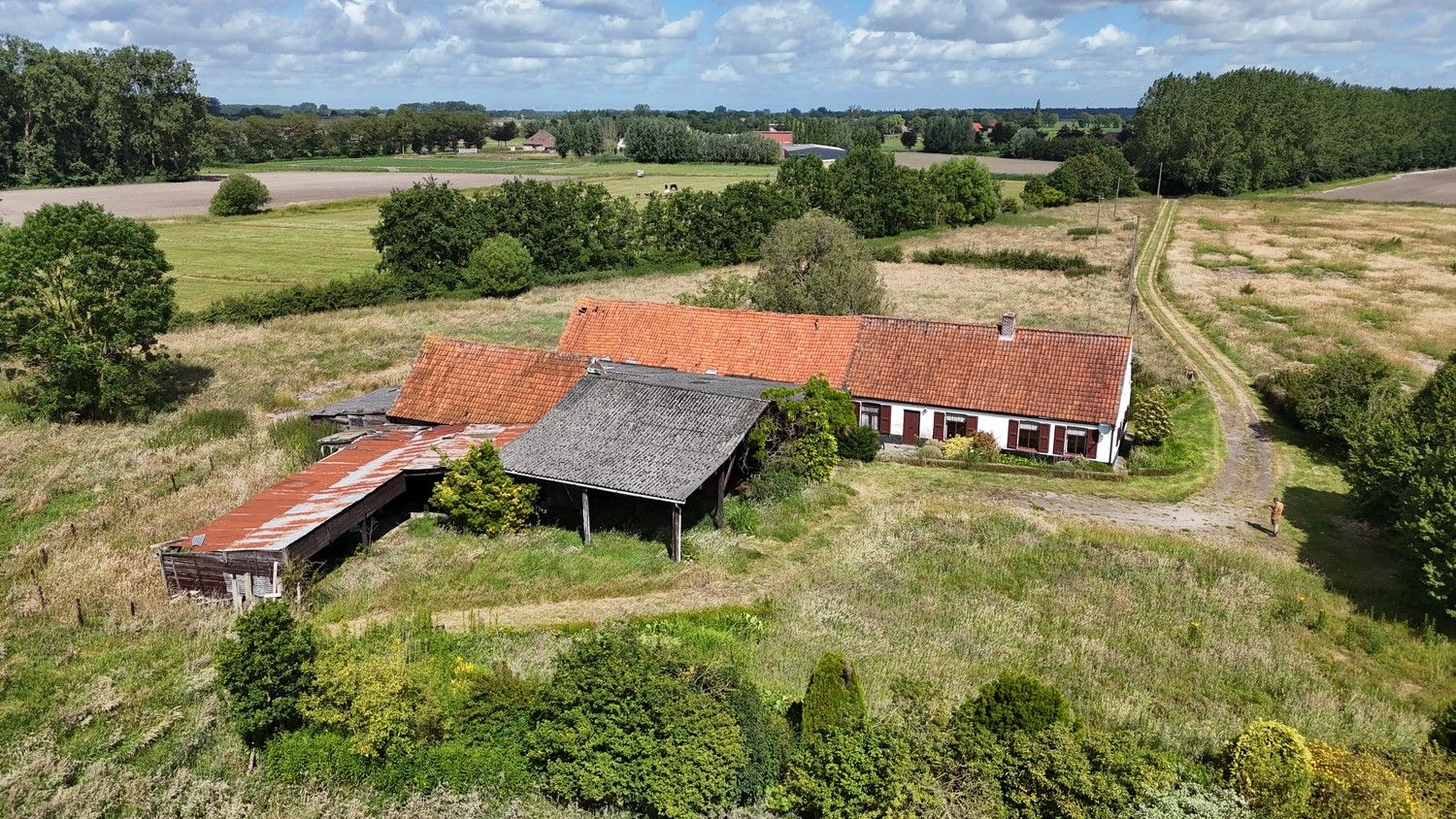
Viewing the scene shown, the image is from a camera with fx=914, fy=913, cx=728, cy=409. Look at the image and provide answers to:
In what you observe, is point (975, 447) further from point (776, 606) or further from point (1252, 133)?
point (1252, 133)

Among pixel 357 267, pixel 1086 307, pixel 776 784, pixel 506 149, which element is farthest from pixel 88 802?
pixel 506 149

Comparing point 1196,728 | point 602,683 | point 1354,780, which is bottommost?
point 1196,728

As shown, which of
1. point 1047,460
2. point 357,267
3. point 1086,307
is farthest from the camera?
point 357,267

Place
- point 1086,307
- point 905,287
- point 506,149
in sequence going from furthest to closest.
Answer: point 506,149 < point 905,287 < point 1086,307

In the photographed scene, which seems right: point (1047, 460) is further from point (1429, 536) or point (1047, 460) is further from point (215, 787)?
point (215, 787)

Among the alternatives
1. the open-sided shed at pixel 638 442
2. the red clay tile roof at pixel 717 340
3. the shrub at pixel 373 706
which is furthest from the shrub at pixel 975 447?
the shrub at pixel 373 706

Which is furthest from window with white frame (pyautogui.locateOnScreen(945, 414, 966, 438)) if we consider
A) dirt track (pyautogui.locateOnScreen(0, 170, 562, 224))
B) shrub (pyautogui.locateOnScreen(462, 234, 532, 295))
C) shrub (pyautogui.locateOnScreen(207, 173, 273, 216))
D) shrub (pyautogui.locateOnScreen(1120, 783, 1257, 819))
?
shrub (pyautogui.locateOnScreen(207, 173, 273, 216))

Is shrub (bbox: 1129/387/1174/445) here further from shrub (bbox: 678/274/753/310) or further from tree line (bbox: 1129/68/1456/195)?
tree line (bbox: 1129/68/1456/195)
